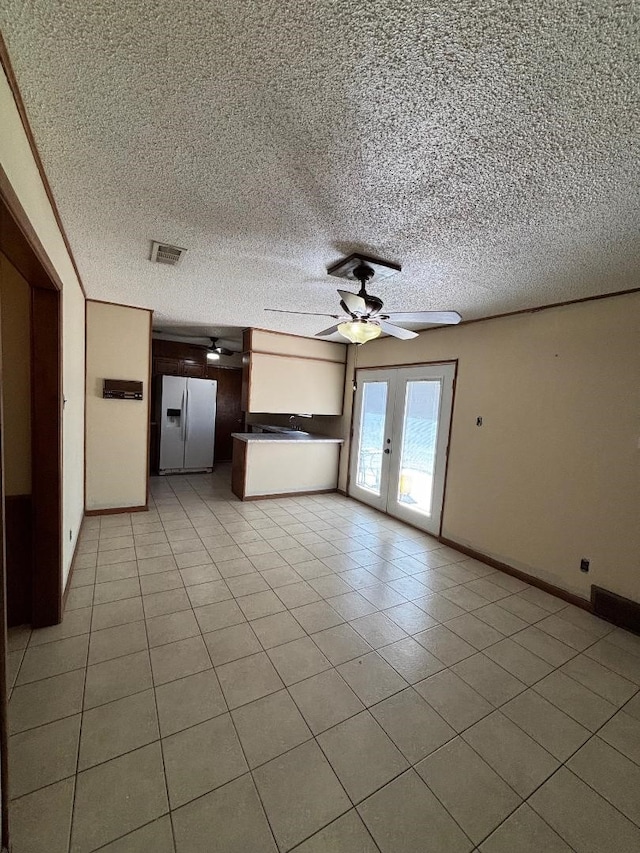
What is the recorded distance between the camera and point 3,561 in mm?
1044

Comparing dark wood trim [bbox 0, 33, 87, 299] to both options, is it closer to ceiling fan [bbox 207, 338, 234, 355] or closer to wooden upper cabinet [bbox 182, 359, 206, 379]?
ceiling fan [bbox 207, 338, 234, 355]

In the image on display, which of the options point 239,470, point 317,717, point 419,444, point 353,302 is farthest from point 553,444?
point 239,470

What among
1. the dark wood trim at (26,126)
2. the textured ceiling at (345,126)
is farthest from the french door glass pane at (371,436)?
the dark wood trim at (26,126)

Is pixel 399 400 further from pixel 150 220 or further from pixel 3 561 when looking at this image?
pixel 3 561

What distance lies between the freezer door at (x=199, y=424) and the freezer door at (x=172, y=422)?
10 centimetres

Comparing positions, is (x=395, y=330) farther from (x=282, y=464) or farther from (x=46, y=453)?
(x=282, y=464)

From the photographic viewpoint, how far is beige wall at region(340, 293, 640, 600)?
2.62 metres

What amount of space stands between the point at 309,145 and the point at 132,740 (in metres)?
2.59

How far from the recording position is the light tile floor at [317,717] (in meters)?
1.25

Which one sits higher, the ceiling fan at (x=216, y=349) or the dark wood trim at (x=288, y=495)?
the ceiling fan at (x=216, y=349)

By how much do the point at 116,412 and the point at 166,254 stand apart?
92.4 inches

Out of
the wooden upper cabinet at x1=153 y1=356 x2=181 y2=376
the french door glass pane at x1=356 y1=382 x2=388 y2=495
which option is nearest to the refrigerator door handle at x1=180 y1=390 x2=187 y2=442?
the wooden upper cabinet at x1=153 y1=356 x2=181 y2=376

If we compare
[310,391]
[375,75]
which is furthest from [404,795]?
[310,391]

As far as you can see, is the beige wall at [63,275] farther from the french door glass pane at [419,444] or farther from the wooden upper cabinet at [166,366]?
the french door glass pane at [419,444]
